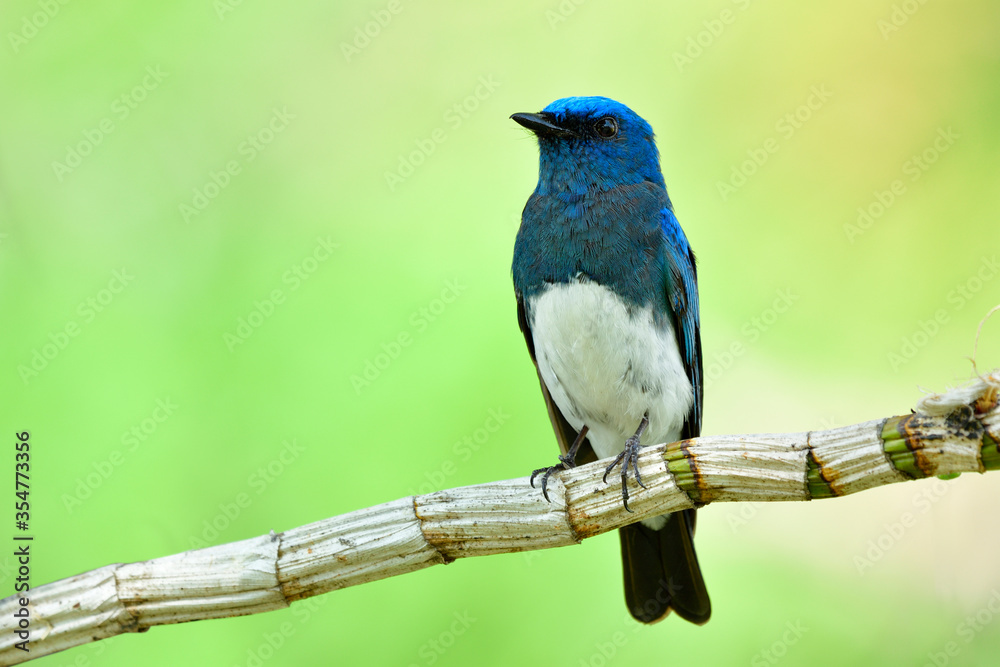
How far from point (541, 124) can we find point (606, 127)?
1.02 feet

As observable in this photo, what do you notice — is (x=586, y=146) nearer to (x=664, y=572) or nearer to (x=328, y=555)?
(x=664, y=572)

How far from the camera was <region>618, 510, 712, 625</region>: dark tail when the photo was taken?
141 inches

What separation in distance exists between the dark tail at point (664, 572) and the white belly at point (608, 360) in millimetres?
409

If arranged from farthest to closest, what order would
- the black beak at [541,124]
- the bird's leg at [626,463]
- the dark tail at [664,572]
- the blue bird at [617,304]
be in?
1. the black beak at [541,124]
2. the dark tail at [664,572]
3. the blue bird at [617,304]
4. the bird's leg at [626,463]

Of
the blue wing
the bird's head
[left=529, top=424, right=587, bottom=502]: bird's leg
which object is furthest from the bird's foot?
the bird's head

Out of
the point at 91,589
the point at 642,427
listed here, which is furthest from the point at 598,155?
the point at 91,589

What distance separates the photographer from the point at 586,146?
3.76 metres

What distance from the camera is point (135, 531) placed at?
4.07 m

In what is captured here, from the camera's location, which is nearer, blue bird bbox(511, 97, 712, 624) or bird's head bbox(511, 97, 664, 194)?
blue bird bbox(511, 97, 712, 624)

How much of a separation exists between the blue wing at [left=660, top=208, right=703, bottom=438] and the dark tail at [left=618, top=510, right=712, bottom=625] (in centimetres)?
46

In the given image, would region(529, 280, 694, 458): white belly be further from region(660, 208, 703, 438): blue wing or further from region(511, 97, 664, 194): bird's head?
region(511, 97, 664, 194): bird's head

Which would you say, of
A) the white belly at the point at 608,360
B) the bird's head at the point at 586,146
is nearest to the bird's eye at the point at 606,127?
the bird's head at the point at 586,146

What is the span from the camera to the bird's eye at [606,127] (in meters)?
3.79

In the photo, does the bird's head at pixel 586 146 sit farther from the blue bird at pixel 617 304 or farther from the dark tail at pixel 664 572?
the dark tail at pixel 664 572
